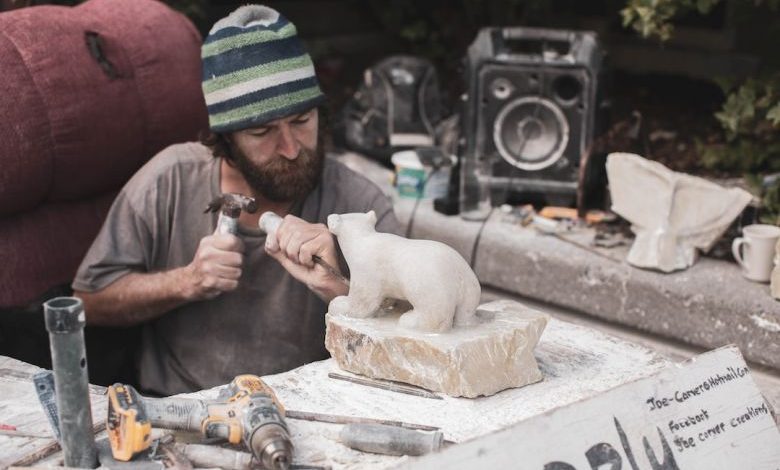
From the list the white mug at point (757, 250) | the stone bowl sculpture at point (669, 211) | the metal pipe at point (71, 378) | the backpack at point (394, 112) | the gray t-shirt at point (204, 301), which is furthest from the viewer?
the backpack at point (394, 112)

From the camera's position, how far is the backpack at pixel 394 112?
4883 millimetres

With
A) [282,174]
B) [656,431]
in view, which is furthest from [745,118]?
[656,431]

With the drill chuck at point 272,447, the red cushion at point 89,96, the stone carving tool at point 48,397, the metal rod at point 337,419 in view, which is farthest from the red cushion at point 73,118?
the drill chuck at point 272,447

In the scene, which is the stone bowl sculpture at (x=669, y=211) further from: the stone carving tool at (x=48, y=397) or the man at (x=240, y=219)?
the stone carving tool at (x=48, y=397)

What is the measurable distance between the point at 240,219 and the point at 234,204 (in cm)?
23

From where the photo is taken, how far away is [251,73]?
2684 millimetres

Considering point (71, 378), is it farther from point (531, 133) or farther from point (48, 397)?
point (531, 133)

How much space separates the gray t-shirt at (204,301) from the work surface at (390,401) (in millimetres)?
529

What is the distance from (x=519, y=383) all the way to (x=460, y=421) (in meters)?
0.21

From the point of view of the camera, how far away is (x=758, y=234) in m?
3.37

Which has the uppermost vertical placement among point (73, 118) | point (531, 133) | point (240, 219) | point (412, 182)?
point (73, 118)

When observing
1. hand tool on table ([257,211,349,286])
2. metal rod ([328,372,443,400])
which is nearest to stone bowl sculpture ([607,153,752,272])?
hand tool on table ([257,211,349,286])

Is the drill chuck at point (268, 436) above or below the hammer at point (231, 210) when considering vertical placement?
below

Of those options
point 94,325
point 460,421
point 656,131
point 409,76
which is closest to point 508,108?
point 409,76
